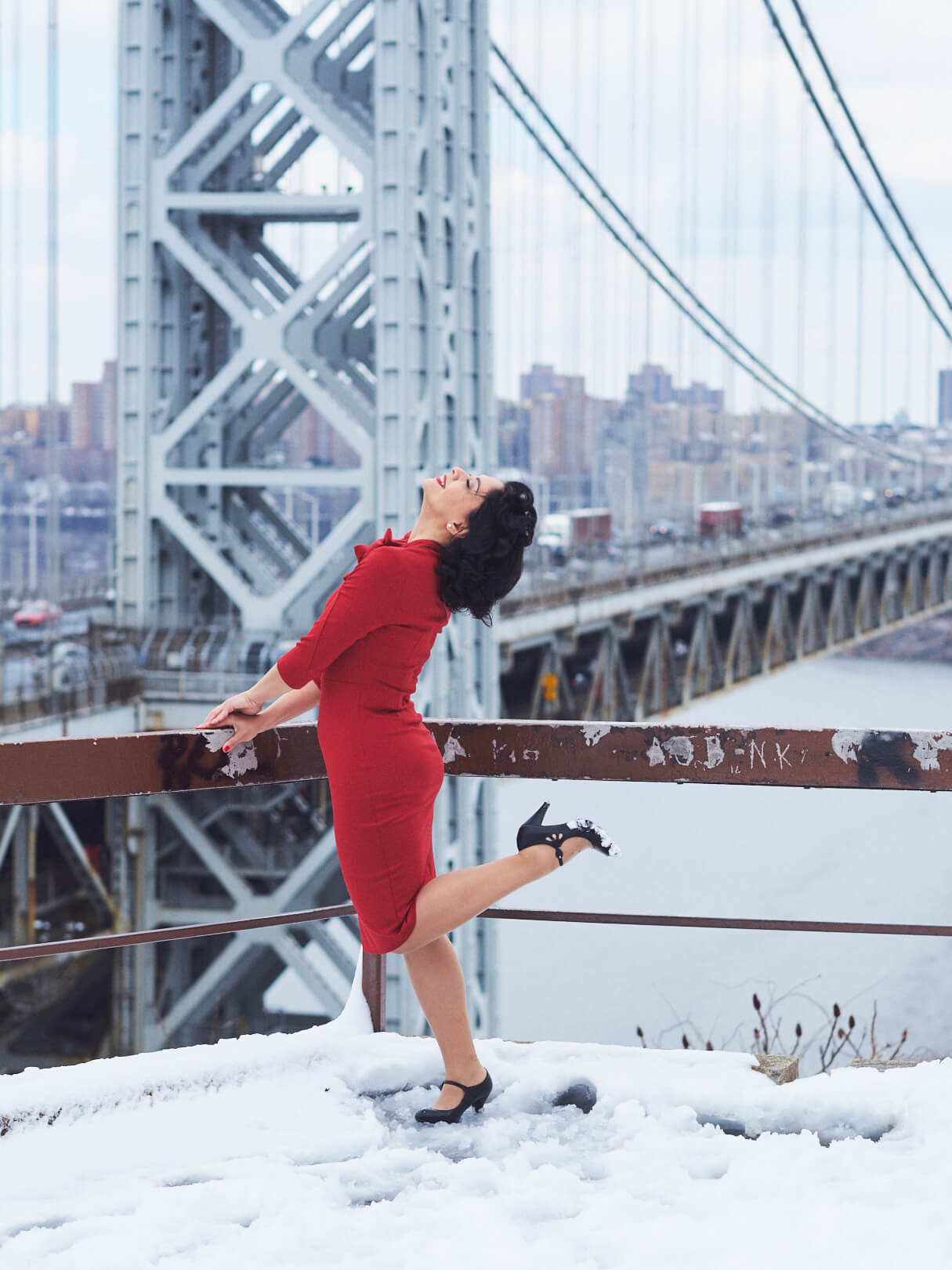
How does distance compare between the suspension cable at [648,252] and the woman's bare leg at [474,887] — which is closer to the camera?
the woman's bare leg at [474,887]

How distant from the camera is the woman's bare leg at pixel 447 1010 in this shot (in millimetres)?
2199

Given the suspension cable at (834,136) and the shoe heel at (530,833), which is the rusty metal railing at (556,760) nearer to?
the shoe heel at (530,833)

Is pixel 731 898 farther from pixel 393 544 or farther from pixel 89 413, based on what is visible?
pixel 393 544

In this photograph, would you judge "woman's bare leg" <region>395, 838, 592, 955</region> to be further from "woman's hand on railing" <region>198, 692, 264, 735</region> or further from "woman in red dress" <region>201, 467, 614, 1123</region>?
"woman's hand on railing" <region>198, 692, 264, 735</region>

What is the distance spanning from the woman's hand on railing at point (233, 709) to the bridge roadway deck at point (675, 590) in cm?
1063

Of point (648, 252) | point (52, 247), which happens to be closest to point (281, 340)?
point (52, 247)

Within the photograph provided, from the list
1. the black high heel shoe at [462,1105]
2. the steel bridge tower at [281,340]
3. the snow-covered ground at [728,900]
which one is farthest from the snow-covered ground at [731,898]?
the black high heel shoe at [462,1105]

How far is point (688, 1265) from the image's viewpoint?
1.72 m

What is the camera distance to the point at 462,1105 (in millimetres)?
2178

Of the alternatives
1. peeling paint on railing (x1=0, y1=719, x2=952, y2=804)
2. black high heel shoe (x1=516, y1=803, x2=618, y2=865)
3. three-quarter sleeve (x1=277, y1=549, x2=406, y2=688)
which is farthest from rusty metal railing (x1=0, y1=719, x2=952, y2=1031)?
three-quarter sleeve (x1=277, y1=549, x2=406, y2=688)

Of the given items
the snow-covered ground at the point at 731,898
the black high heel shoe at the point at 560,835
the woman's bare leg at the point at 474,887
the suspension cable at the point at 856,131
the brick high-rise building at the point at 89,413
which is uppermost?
the suspension cable at the point at 856,131

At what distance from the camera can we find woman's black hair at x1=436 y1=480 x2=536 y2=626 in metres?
2.12

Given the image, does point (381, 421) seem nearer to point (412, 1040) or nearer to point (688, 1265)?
point (412, 1040)

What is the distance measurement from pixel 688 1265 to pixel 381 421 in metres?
7.13
